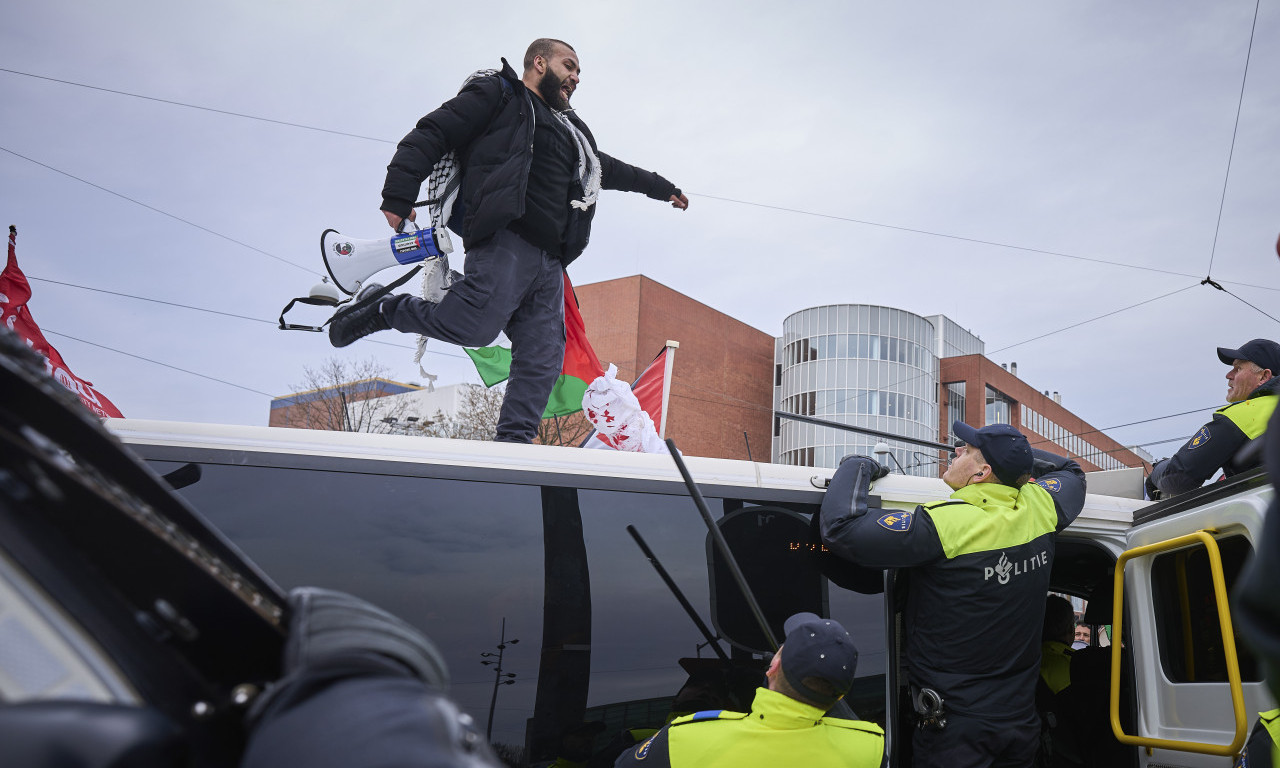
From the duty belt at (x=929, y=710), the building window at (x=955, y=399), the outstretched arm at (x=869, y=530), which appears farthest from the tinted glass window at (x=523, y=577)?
the building window at (x=955, y=399)

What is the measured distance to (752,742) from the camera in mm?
2768

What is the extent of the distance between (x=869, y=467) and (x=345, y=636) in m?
2.55

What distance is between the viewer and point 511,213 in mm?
3816

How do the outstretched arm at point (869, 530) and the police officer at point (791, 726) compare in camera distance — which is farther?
the outstretched arm at point (869, 530)

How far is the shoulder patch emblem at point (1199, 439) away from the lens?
3.76 m

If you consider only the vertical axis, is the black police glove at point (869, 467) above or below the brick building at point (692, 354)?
below

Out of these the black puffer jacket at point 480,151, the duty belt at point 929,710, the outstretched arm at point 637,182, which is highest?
the outstretched arm at point 637,182

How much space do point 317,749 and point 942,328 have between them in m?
56.7

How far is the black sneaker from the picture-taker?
4.11 m

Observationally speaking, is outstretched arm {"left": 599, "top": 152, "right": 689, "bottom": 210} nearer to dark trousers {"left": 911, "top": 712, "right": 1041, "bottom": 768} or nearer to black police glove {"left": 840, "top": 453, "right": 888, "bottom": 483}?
black police glove {"left": 840, "top": 453, "right": 888, "bottom": 483}

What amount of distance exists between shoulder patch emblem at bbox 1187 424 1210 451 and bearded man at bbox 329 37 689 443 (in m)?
2.59

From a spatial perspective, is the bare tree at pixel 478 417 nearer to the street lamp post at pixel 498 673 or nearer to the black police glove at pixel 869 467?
the black police glove at pixel 869 467

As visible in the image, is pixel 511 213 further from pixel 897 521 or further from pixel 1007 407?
pixel 1007 407

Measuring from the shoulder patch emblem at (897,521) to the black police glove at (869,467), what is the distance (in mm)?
165
